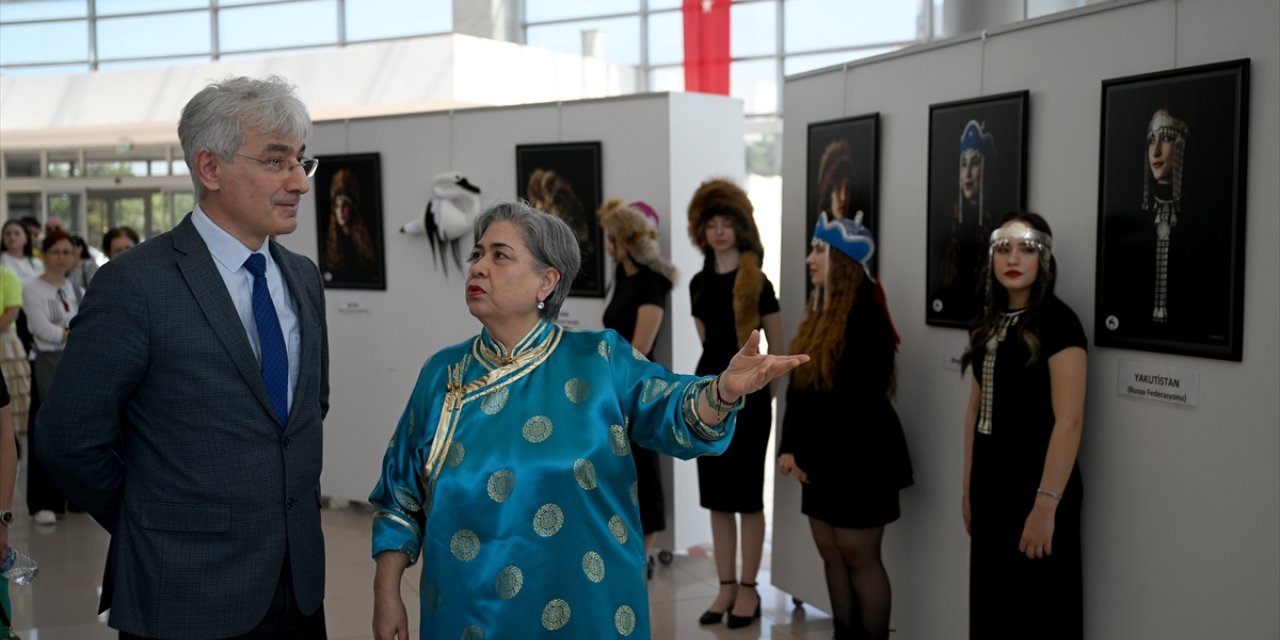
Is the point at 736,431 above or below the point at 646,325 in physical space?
below

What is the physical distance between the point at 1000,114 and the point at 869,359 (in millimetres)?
994

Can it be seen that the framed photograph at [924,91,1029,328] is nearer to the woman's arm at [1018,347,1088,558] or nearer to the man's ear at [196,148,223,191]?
the woman's arm at [1018,347,1088,558]

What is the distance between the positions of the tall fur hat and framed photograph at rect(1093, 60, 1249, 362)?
1.71m

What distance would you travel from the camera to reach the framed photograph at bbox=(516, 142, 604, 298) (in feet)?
21.2

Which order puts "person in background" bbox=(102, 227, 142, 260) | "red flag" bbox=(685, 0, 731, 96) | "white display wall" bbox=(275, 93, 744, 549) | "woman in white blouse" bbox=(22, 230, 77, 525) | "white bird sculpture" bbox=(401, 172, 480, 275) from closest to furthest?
"white display wall" bbox=(275, 93, 744, 549) < "white bird sculpture" bbox=(401, 172, 480, 275) < "woman in white blouse" bbox=(22, 230, 77, 525) < "person in background" bbox=(102, 227, 142, 260) < "red flag" bbox=(685, 0, 731, 96)

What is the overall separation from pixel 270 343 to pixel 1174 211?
8.31ft

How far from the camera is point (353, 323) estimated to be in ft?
24.8

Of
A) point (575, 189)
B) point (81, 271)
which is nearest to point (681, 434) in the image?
point (575, 189)

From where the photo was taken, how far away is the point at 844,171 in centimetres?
503

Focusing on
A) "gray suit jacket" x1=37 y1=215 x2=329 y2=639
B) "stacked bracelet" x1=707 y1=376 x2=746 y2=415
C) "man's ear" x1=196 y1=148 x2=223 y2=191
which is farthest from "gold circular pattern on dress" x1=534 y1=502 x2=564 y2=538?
"man's ear" x1=196 y1=148 x2=223 y2=191

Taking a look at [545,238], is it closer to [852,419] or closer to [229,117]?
[229,117]

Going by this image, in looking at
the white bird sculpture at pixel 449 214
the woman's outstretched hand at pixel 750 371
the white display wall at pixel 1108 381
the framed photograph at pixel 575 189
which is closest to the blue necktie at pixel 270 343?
the woman's outstretched hand at pixel 750 371

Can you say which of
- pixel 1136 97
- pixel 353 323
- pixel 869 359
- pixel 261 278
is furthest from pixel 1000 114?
pixel 353 323

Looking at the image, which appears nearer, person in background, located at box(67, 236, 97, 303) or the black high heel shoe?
the black high heel shoe
